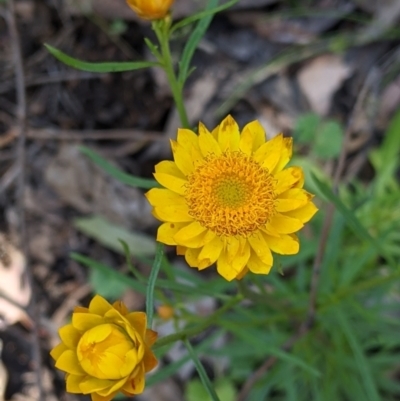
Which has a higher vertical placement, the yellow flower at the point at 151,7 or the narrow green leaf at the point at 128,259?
the yellow flower at the point at 151,7

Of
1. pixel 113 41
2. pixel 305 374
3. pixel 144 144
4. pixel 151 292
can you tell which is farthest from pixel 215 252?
→ pixel 113 41

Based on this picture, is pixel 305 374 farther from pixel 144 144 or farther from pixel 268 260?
pixel 144 144

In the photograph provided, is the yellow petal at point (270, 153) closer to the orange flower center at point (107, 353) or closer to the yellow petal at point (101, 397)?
the orange flower center at point (107, 353)

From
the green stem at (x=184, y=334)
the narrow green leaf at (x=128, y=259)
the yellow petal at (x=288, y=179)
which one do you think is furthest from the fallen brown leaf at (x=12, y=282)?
the yellow petal at (x=288, y=179)

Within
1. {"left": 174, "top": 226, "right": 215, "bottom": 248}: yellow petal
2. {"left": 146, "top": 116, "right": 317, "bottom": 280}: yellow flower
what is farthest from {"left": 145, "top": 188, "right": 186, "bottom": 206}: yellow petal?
{"left": 174, "top": 226, "right": 215, "bottom": 248}: yellow petal

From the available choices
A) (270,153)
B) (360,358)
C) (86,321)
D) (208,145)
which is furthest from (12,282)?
(270,153)

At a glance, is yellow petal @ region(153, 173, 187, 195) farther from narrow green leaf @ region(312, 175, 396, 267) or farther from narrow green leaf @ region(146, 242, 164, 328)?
narrow green leaf @ region(312, 175, 396, 267)
